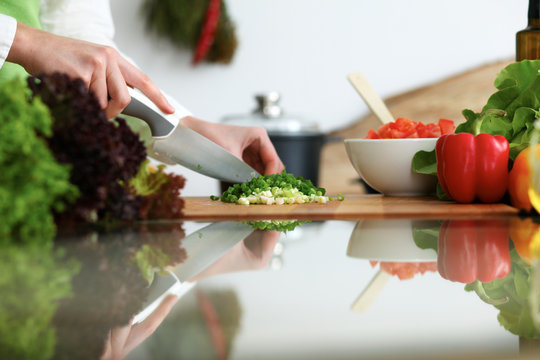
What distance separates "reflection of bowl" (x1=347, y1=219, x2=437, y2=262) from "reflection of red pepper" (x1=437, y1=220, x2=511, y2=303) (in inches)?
0.9

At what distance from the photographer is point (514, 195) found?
1016 mm

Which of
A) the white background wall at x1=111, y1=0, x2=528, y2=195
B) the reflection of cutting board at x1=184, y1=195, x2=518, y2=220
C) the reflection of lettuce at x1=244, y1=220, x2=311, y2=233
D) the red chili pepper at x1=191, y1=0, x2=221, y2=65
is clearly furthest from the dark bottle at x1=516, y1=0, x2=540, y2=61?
the red chili pepper at x1=191, y1=0, x2=221, y2=65

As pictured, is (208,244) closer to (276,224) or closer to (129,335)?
(276,224)

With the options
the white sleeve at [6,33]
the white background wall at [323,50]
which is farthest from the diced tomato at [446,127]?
the white background wall at [323,50]

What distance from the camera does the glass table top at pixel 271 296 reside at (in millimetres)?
267

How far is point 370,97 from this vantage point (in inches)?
58.6

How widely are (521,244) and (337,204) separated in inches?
20.6

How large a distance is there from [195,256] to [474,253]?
24 cm

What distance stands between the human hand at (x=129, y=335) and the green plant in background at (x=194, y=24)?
2492 mm

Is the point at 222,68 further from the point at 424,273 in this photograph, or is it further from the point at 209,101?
the point at 424,273

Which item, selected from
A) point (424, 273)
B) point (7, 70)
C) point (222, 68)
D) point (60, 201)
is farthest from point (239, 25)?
point (424, 273)

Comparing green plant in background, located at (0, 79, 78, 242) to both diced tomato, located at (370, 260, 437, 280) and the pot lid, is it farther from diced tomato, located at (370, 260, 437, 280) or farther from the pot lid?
the pot lid

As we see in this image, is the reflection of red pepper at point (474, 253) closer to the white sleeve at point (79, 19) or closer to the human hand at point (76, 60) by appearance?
the human hand at point (76, 60)

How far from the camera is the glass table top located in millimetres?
267
